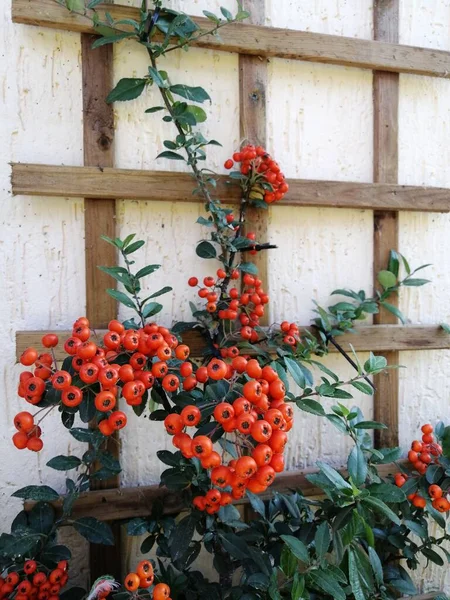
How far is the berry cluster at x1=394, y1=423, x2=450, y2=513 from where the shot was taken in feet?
4.96

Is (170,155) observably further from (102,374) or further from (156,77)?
(102,374)

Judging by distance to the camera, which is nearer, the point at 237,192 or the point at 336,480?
the point at 336,480

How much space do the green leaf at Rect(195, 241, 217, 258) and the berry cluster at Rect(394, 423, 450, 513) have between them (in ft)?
3.16

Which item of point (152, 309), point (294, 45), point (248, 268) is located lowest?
point (152, 309)

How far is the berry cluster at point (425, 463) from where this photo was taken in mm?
1512

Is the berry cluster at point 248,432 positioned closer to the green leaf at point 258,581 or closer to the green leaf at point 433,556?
the green leaf at point 258,581

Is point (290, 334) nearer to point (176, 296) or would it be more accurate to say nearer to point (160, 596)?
point (176, 296)

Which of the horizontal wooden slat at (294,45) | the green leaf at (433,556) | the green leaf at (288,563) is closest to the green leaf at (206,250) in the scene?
the horizontal wooden slat at (294,45)

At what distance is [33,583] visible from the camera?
1.21m

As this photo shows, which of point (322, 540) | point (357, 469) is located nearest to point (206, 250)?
point (357, 469)

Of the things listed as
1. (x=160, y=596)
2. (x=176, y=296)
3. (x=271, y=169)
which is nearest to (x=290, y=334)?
(x=176, y=296)

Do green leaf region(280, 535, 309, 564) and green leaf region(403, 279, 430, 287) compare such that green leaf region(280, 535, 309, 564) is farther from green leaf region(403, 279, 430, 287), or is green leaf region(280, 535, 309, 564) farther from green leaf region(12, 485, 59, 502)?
green leaf region(403, 279, 430, 287)

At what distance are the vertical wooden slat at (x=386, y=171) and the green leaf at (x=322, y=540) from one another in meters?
0.72

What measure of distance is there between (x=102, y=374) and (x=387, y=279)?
117 cm
